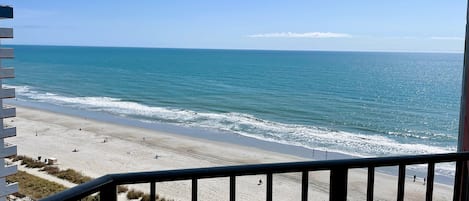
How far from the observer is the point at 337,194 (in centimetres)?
202

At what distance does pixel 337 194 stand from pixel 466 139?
3.28 feet

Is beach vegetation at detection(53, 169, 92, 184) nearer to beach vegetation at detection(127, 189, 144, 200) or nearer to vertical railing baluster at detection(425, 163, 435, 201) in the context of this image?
beach vegetation at detection(127, 189, 144, 200)

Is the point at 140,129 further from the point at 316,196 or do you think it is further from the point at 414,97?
the point at 414,97

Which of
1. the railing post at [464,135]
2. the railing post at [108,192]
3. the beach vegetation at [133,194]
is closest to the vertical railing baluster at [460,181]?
the railing post at [464,135]

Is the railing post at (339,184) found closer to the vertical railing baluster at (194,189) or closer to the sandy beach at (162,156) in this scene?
the vertical railing baluster at (194,189)

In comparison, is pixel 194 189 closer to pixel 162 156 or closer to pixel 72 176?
pixel 72 176

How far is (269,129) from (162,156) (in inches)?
294

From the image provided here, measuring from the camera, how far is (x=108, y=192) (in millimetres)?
1606

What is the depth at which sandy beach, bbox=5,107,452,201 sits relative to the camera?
1320 cm

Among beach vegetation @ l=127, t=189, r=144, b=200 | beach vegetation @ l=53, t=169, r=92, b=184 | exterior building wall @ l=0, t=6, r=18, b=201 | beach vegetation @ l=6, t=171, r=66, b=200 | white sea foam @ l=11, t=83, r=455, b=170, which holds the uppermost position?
exterior building wall @ l=0, t=6, r=18, b=201

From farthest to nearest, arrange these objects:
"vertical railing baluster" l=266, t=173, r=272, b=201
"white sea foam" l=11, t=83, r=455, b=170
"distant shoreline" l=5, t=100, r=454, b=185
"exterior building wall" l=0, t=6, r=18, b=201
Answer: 1. "white sea foam" l=11, t=83, r=455, b=170
2. "distant shoreline" l=5, t=100, r=454, b=185
3. "exterior building wall" l=0, t=6, r=18, b=201
4. "vertical railing baluster" l=266, t=173, r=272, b=201

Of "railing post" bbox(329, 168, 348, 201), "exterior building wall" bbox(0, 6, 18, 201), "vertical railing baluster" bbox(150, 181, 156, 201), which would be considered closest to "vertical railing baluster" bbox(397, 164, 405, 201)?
"railing post" bbox(329, 168, 348, 201)

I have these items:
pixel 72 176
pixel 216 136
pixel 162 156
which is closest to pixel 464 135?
pixel 72 176

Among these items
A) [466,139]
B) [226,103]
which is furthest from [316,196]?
[226,103]
